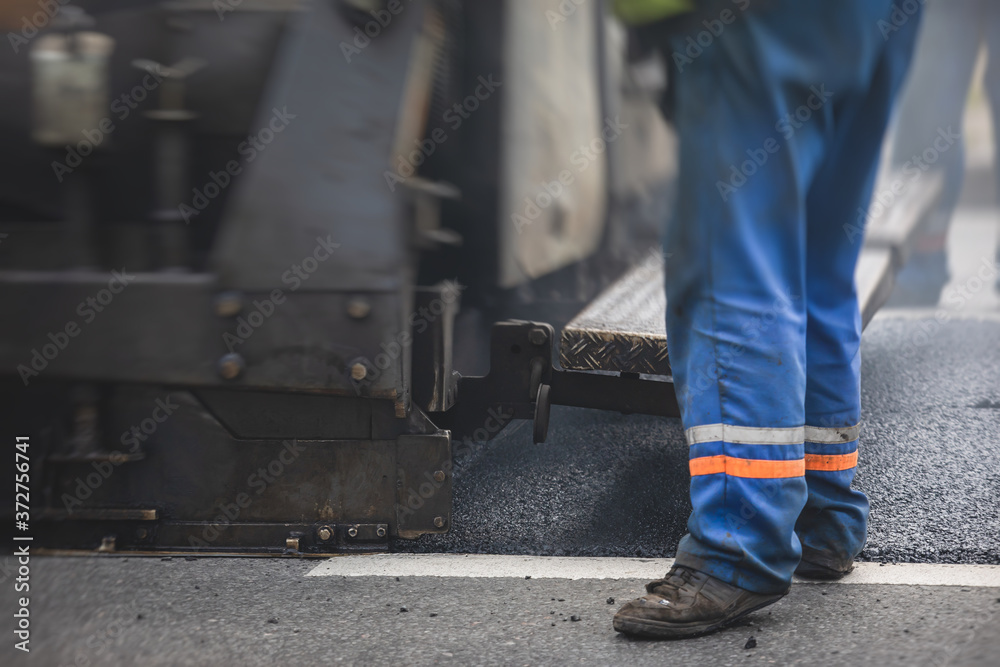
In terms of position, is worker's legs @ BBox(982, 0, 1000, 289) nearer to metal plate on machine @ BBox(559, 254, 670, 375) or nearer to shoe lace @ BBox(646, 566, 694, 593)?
metal plate on machine @ BBox(559, 254, 670, 375)

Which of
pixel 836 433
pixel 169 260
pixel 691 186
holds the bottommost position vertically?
pixel 836 433

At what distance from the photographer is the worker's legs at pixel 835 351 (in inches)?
65.0

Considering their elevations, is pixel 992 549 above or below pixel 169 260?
below

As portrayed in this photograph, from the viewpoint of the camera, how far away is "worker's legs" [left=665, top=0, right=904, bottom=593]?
1431mm

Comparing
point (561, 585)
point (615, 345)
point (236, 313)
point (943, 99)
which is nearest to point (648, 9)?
point (615, 345)

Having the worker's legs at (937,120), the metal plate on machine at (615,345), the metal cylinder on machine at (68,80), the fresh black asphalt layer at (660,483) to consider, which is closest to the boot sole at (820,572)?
the fresh black asphalt layer at (660,483)

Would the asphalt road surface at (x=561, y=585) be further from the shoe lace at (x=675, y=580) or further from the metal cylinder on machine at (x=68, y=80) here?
the metal cylinder on machine at (x=68, y=80)

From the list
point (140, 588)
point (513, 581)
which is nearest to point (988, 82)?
point (513, 581)

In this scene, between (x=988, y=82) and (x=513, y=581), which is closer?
(x=513, y=581)

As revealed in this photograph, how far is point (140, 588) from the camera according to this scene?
1642 millimetres

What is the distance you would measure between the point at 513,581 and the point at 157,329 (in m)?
0.86

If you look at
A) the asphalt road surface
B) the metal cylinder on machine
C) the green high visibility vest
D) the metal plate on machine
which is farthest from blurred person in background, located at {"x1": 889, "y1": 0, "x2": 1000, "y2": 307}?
the metal cylinder on machine

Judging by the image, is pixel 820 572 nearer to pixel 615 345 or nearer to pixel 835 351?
pixel 835 351

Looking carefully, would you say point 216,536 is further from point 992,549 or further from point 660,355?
point 992,549
